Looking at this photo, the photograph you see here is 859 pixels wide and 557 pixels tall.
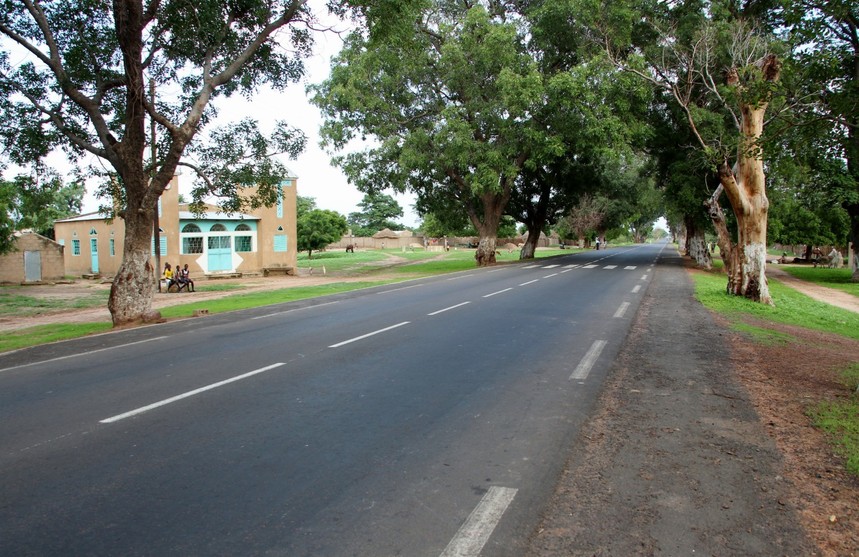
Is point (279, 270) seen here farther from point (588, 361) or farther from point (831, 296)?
point (588, 361)

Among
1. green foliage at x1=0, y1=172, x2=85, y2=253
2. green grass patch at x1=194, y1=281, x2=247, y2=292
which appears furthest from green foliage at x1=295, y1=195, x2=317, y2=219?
green grass patch at x1=194, y1=281, x2=247, y2=292

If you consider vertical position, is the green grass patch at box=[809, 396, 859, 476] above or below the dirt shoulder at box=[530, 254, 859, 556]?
above

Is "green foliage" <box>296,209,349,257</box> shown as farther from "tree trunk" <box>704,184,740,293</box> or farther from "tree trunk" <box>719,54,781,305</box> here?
"tree trunk" <box>719,54,781,305</box>

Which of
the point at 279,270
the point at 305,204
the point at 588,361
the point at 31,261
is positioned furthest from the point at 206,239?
the point at 305,204

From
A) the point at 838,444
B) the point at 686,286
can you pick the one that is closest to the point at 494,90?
the point at 686,286

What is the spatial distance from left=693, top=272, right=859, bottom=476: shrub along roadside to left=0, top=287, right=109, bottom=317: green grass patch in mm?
20853

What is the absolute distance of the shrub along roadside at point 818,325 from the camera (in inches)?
196

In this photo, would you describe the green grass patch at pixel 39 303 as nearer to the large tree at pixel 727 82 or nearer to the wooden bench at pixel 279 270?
the wooden bench at pixel 279 270

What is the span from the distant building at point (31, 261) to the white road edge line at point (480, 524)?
35.3 meters

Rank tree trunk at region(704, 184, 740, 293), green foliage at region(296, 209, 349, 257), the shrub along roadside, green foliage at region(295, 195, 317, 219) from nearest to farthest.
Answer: the shrub along roadside → tree trunk at region(704, 184, 740, 293) → green foliage at region(296, 209, 349, 257) → green foliage at region(295, 195, 317, 219)

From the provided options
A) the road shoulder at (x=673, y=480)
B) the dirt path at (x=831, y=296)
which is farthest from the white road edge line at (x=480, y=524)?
the dirt path at (x=831, y=296)

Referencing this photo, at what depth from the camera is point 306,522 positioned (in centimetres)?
353

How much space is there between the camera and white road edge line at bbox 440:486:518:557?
323 cm

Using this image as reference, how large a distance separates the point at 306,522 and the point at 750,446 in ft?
12.3
